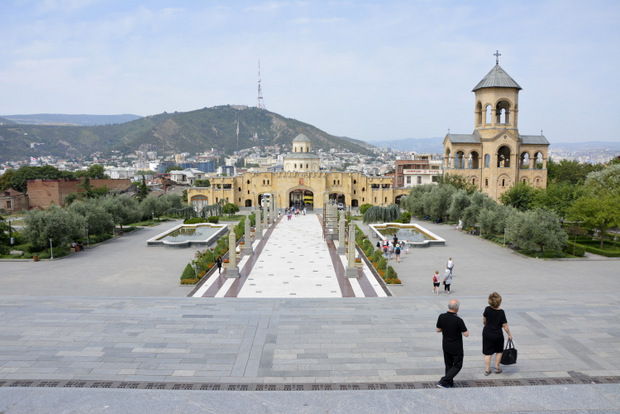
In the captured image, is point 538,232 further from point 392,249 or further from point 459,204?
point 459,204

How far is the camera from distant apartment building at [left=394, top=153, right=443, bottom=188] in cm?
6900

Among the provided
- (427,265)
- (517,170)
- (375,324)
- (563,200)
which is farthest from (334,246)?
(517,170)

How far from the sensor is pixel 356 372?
366 inches

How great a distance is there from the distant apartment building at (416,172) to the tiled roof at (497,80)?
1659cm

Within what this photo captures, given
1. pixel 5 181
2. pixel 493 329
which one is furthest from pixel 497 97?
pixel 5 181

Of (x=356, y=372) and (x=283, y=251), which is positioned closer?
(x=356, y=372)

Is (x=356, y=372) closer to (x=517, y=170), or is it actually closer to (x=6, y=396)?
(x=6, y=396)

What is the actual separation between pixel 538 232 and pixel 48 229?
24.9 metres

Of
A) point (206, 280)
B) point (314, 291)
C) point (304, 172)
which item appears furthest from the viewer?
point (304, 172)

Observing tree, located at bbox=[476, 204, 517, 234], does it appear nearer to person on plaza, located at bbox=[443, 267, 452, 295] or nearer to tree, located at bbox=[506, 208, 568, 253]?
tree, located at bbox=[506, 208, 568, 253]

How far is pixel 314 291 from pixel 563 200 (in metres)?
19.0

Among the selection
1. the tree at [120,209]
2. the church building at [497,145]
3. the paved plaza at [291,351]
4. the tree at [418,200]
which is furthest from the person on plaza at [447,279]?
the church building at [497,145]

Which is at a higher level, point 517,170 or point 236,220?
point 517,170

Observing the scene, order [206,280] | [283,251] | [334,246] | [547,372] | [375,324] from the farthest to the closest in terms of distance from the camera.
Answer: [334,246]
[283,251]
[206,280]
[375,324]
[547,372]
